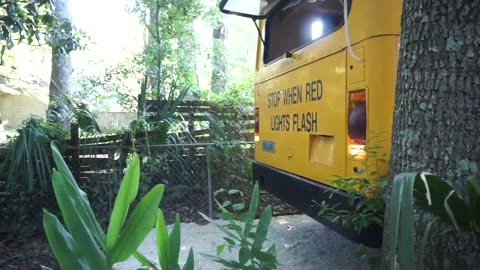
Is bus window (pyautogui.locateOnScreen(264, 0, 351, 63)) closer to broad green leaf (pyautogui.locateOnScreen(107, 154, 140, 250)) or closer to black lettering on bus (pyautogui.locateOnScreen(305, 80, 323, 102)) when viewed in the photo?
black lettering on bus (pyautogui.locateOnScreen(305, 80, 323, 102))

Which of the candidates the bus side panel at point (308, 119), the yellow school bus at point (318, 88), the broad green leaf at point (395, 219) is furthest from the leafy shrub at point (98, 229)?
the bus side panel at point (308, 119)

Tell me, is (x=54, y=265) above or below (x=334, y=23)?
below

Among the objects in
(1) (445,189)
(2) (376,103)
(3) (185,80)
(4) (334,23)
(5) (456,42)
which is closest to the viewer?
(1) (445,189)

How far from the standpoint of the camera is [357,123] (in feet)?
9.32

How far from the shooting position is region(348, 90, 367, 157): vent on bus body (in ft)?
9.11

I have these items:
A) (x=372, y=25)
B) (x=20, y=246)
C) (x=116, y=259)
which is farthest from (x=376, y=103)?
(x=20, y=246)

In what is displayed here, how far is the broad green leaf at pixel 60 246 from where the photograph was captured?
3.79ft

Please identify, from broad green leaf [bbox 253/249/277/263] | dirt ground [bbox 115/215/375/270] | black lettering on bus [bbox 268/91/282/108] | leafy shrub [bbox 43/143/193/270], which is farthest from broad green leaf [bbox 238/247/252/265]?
black lettering on bus [bbox 268/91/282/108]

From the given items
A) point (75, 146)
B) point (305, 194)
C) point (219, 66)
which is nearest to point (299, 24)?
A: point (305, 194)

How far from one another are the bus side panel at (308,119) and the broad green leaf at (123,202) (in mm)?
1948

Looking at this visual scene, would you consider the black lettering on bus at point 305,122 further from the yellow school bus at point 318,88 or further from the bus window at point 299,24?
the bus window at point 299,24

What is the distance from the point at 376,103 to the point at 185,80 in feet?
18.0

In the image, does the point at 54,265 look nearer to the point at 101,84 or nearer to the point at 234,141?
the point at 234,141

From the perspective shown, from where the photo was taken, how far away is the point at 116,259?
4.13 ft
